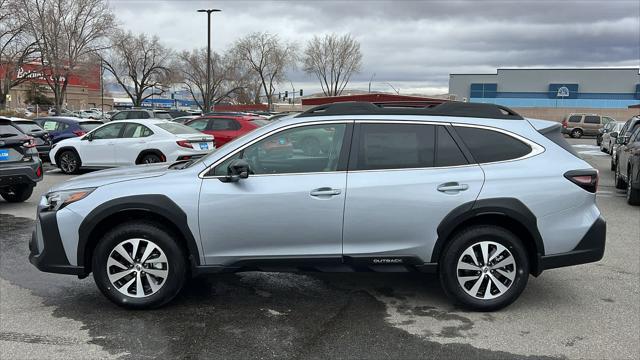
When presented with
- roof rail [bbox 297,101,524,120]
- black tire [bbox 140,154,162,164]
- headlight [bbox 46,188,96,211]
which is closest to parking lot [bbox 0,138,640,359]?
headlight [bbox 46,188,96,211]

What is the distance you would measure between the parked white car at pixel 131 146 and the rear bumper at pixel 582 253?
934cm

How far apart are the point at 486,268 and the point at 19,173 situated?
7.65 metres

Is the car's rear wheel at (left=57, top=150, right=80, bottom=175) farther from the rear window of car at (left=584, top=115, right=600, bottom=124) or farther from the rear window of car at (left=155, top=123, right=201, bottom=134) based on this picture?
the rear window of car at (left=584, top=115, right=600, bottom=124)

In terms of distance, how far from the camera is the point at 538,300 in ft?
15.7

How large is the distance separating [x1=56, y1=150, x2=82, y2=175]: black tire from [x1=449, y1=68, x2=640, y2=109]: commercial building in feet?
197

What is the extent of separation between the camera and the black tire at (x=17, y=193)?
32.3ft

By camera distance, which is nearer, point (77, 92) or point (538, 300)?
point (538, 300)

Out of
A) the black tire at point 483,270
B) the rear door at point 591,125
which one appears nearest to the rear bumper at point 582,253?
the black tire at point 483,270

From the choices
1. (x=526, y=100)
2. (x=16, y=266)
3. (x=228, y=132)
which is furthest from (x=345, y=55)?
(x=16, y=266)

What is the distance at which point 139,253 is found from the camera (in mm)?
4379

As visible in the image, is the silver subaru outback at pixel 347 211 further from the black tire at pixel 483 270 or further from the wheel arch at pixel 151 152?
the wheel arch at pixel 151 152

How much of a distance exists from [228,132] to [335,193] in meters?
11.8

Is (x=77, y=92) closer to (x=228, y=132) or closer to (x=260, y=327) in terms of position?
(x=228, y=132)

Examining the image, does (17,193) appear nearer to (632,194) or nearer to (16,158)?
(16,158)
